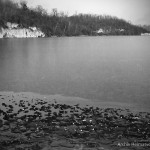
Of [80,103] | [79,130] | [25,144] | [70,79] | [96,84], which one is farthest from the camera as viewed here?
[70,79]

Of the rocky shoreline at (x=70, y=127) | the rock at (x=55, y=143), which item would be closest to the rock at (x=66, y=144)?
the rocky shoreline at (x=70, y=127)

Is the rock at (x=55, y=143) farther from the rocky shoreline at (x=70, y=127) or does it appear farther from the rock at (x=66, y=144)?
the rock at (x=66, y=144)

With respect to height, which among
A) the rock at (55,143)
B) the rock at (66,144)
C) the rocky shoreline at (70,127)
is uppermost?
the rocky shoreline at (70,127)

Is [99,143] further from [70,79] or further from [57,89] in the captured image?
[70,79]

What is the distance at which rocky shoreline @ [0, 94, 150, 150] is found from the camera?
15953 millimetres

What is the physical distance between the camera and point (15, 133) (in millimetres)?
17734

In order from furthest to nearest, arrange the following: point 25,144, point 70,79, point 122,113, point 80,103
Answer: point 70,79, point 80,103, point 122,113, point 25,144

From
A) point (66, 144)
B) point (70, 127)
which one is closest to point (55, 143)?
point (66, 144)

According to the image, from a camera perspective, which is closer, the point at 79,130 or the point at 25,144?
the point at 25,144

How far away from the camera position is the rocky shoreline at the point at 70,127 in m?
16.0

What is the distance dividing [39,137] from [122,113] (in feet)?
27.7

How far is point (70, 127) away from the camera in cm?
1902

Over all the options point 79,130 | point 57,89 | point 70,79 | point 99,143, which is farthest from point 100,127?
point 70,79

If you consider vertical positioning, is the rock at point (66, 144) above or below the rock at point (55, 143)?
above
